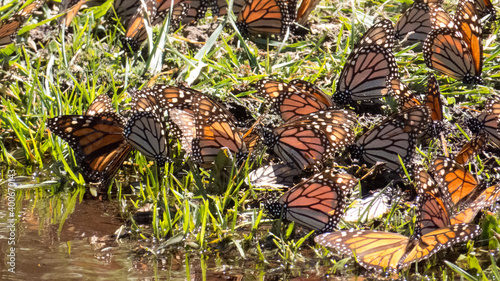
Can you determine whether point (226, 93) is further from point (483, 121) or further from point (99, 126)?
point (483, 121)

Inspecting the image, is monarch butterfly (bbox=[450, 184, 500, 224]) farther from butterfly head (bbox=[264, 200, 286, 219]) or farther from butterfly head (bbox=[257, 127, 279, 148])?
butterfly head (bbox=[257, 127, 279, 148])

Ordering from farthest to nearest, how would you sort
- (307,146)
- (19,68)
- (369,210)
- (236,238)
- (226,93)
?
(19,68)
(226,93)
(307,146)
(369,210)
(236,238)

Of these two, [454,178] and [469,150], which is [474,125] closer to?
[469,150]

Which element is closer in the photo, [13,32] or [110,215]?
[110,215]

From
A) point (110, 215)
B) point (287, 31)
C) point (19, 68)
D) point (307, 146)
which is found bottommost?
point (110, 215)

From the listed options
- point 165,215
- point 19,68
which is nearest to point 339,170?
point 165,215

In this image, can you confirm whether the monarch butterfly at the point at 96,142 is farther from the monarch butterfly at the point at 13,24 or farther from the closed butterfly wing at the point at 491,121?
the closed butterfly wing at the point at 491,121
